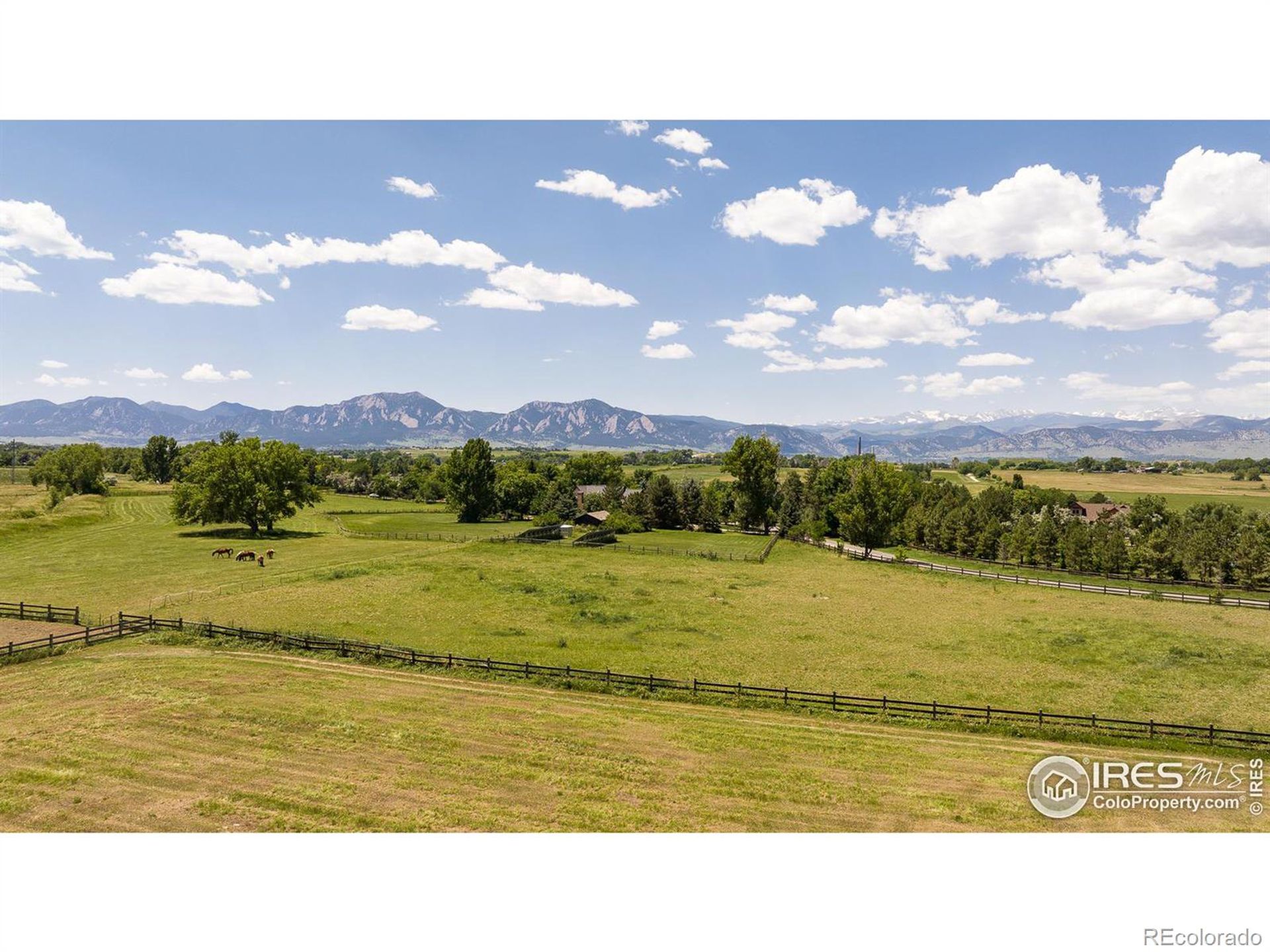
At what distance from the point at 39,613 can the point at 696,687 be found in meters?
40.1

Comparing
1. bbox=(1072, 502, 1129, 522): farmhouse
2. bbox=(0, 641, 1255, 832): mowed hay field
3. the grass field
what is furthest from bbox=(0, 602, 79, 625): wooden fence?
the grass field

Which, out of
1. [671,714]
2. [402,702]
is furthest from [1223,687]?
[402,702]

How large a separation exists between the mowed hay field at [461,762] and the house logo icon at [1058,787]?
39 centimetres

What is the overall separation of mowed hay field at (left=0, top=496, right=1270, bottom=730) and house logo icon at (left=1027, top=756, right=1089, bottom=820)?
20.2 feet

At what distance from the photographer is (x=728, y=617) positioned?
134 feet

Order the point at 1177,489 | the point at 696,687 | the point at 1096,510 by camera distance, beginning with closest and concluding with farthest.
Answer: the point at 696,687 < the point at 1096,510 < the point at 1177,489

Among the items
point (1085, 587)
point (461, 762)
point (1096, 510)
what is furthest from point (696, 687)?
point (1096, 510)

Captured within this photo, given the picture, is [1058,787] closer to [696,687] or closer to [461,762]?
[696,687]

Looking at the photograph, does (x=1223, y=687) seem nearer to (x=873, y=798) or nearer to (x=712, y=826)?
(x=873, y=798)

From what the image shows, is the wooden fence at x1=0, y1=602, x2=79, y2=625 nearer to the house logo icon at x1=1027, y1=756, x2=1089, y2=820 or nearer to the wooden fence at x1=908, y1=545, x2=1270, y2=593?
the house logo icon at x1=1027, y1=756, x2=1089, y2=820

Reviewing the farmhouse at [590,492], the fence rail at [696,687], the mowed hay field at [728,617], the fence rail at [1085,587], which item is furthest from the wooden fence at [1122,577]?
the farmhouse at [590,492]

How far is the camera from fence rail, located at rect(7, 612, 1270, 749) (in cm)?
2261

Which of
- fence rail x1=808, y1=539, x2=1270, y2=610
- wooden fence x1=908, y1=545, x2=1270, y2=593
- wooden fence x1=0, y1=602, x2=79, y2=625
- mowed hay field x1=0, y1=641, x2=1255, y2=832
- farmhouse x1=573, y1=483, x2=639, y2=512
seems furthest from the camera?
farmhouse x1=573, y1=483, x2=639, y2=512

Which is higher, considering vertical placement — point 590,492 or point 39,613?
point 590,492
